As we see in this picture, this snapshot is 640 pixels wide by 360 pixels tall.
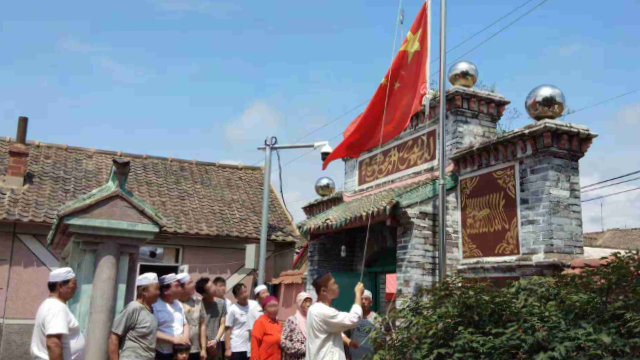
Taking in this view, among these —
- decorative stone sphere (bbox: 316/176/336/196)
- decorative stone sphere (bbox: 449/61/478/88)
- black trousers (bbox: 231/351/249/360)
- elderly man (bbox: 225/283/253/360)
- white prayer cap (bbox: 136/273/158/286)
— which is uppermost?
decorative stone sphere (bbox: 449/61/478/88)

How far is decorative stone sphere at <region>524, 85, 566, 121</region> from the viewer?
773cm

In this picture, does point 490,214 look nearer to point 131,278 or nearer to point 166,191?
point 131,278

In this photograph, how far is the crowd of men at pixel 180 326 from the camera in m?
4.12

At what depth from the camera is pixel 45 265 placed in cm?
1250

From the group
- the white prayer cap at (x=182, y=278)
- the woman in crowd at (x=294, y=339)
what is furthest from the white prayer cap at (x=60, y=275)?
the woman in crowd at (x=294, y=339)

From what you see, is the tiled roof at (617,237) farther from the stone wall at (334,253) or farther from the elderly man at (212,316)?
the elderly man at (212,316)

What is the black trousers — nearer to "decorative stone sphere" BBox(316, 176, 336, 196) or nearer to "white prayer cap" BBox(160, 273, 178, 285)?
"white prayer cap" BBox(160, 273, 178, 285)

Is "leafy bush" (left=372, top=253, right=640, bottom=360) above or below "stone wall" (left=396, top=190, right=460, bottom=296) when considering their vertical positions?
below

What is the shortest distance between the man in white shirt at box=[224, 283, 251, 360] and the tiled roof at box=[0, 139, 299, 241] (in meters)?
6.70

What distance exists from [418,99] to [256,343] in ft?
14.2

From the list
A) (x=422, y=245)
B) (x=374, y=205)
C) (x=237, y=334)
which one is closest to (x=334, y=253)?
(x=374, y=205)

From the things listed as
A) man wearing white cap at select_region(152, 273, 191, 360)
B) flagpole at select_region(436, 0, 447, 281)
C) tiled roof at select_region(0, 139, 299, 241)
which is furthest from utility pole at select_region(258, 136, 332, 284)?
man wearing white cap at select_region(152, 273, 191, 360)

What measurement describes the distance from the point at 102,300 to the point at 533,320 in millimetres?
3975

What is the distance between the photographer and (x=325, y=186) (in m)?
13.7
